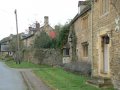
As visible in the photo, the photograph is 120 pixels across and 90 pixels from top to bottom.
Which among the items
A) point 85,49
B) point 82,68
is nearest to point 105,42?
point 82,68

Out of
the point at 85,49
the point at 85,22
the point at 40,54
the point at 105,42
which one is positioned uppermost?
the point at 85,22

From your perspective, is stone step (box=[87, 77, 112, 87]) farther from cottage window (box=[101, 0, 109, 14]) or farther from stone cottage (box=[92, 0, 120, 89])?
cottage window (box=[101, 0, 109, 14])

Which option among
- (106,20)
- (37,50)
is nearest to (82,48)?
(106,20)

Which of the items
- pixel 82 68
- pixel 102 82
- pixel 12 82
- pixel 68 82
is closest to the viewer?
pixel 102 82

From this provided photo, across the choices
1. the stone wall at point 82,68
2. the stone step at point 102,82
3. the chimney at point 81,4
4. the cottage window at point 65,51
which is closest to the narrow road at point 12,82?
the stone step at point 102,82

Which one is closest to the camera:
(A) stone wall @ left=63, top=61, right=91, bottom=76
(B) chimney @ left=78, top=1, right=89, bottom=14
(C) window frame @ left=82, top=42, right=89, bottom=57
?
(A) stone wall @ left=63, top=61, right=91, bottom=76

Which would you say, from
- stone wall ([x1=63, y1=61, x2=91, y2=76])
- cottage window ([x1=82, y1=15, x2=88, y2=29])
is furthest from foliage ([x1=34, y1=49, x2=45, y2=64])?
stone wall ([x1=63, y1=61, x2=91, y2=76])

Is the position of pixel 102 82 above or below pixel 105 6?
below

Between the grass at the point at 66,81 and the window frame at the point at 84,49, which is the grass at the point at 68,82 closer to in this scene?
the grass at the point at 66,81

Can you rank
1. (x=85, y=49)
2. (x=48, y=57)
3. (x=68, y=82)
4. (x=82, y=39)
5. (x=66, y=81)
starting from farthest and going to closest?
(x=48, y=57), (x=82, y=39), (x=85, y=49), (x=66, y=81), (x=68, y=82)

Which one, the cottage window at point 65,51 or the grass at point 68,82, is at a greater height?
the cottage window at point 65,51

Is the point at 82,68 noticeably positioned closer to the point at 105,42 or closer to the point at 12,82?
the point at 12,82

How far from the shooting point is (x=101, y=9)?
71.1 feet

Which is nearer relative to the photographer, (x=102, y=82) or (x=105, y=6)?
(x=102, y=82)
